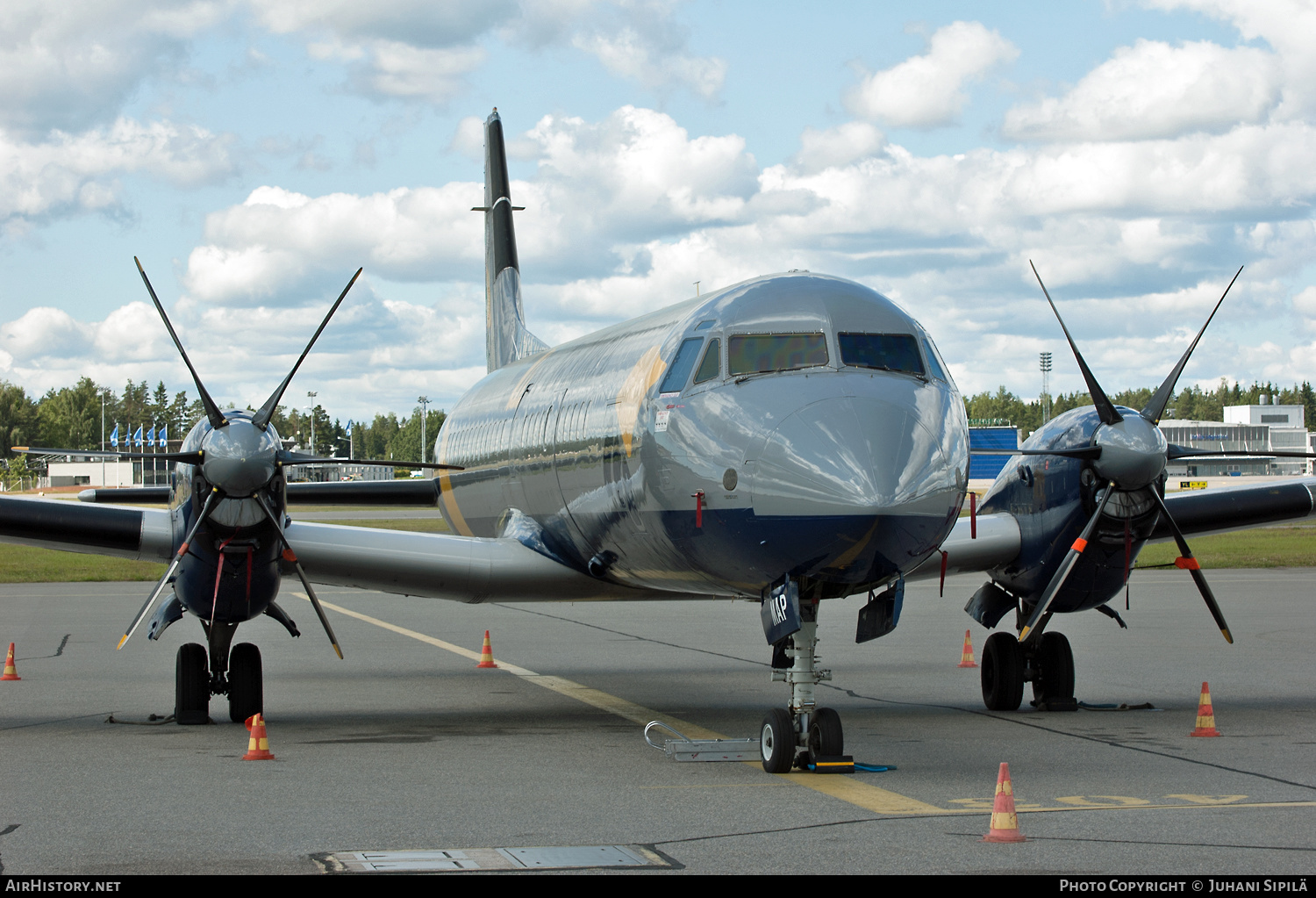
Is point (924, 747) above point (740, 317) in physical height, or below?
below

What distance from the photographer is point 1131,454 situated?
1130 centimetres

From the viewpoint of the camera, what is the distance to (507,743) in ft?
35.2

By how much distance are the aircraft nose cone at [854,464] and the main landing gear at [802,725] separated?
0.94 m

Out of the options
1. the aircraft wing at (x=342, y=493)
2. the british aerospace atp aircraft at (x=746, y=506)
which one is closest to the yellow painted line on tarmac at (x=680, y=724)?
the british aerospace atp aircraft at (x=746, y=506)

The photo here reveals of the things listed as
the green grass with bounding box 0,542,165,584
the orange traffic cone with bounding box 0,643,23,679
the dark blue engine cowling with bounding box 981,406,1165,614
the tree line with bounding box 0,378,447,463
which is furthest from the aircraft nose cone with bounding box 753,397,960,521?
the tree line with bounding box 0,378,447,463

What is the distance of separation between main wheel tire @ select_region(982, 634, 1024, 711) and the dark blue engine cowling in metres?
0.50

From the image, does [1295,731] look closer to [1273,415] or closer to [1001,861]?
[1001,861]

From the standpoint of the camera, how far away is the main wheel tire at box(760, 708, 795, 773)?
9094mm

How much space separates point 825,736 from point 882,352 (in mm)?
2570

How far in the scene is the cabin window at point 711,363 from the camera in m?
9.77

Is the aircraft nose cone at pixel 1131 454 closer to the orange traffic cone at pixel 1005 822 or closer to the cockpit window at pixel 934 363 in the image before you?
the cockpit window at pixel 934 363

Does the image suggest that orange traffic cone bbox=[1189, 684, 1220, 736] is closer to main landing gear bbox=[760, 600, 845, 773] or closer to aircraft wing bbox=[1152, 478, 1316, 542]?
aircraft wing bbox=[1152, 478, 1316, 542]
